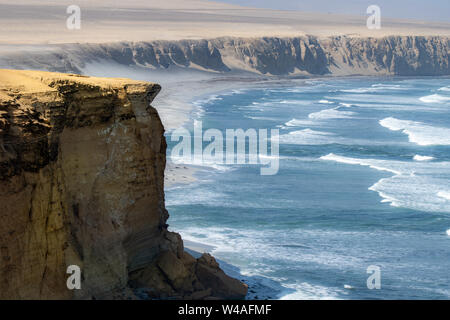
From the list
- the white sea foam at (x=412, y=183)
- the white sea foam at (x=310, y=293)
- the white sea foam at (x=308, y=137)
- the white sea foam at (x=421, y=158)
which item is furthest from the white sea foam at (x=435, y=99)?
the white sea foam at (x=310, y=293)

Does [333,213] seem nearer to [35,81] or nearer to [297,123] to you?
[35,81]

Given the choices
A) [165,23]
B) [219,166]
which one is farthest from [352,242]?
[165,23]

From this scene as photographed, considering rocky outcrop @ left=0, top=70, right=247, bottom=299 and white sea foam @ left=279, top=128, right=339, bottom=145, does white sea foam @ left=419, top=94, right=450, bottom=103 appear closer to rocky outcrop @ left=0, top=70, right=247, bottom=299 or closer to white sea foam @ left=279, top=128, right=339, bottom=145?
white sea foam @ left=279, top=128, right=339, bottom=145

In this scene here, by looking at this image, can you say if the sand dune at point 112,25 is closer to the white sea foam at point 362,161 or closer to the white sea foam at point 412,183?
the white sea foam at point 362,161

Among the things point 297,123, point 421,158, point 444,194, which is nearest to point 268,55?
point 297,123

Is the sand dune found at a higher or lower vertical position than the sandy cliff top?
higher

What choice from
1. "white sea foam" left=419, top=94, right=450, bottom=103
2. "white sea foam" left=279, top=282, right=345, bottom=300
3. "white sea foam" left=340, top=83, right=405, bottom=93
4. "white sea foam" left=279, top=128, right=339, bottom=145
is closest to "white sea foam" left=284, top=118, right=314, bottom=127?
"white sea foam" left=279, top=128, right=339, bottom=145
